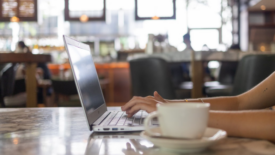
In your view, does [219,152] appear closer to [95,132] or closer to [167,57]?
[95,132]

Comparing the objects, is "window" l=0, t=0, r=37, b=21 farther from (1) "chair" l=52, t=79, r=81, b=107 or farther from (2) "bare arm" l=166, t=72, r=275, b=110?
(2) "bare arm" l=166, t=72, r=275, b=110

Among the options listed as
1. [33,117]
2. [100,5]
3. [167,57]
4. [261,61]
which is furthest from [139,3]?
[33,117]

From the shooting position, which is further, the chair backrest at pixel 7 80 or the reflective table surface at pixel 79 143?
the chair backrest at pixel 7 80

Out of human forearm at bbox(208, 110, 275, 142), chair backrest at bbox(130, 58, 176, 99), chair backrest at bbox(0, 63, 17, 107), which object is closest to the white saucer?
human forearm at bbox(208, 110, 275, 142)

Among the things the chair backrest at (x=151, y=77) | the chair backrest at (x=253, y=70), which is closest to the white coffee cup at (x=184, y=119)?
the chair backrest at (x=253, y=70)

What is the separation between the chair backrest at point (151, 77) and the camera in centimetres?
232

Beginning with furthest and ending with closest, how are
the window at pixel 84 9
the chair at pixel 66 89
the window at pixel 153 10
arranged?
1. the window at pixel 84 9
2. the window at pixel 153 10
3. the chair at pixel 66 89

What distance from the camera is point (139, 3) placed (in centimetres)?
449

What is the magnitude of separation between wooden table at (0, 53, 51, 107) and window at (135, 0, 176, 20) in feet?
6.67

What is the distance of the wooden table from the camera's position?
2.52 m

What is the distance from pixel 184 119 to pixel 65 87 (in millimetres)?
2944

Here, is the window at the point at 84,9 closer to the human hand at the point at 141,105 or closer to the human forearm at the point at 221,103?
the human forearm at the point at 221,103

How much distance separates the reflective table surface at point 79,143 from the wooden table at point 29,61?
76.8 inches

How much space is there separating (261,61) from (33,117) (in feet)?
5.26
